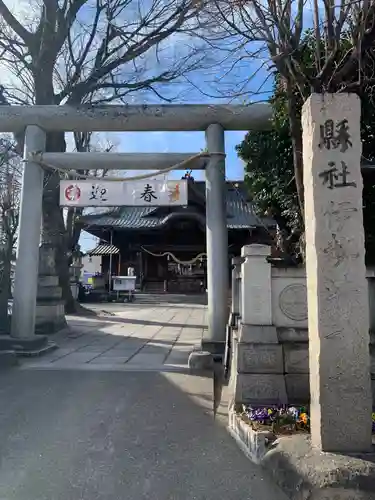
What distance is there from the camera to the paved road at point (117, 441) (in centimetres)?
316

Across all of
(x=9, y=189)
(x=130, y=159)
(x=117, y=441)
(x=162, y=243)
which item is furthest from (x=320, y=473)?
(x=162, y=243)

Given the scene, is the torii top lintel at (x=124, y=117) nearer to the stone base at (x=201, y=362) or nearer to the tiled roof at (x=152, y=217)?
the stone base at (x=201, y=362)

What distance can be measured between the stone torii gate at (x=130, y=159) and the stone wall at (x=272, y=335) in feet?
9.26

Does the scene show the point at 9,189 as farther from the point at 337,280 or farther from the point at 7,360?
Result: the point at 337,280

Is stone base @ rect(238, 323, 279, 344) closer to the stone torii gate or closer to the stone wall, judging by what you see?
the stone wall

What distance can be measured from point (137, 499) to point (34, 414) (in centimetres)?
224

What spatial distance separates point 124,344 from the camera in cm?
961

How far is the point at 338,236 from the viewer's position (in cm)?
338

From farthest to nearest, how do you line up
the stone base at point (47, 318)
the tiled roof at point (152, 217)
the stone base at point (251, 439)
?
the tiled roof at point (152, 217) → the stone base at point (47, 318) → the stone base at point (251, 439)

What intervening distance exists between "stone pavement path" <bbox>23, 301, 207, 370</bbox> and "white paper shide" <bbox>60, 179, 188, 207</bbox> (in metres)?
3.02

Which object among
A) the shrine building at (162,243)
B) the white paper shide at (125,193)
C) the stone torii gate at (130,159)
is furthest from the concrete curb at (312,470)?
the shrine building at (162,243)

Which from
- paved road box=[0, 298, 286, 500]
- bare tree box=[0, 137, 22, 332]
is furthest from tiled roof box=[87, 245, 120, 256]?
paved road box=[0, 298, 286, 500]

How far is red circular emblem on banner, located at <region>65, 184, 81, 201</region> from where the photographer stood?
866 centimetres

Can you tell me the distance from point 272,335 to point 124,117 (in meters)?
5.50
